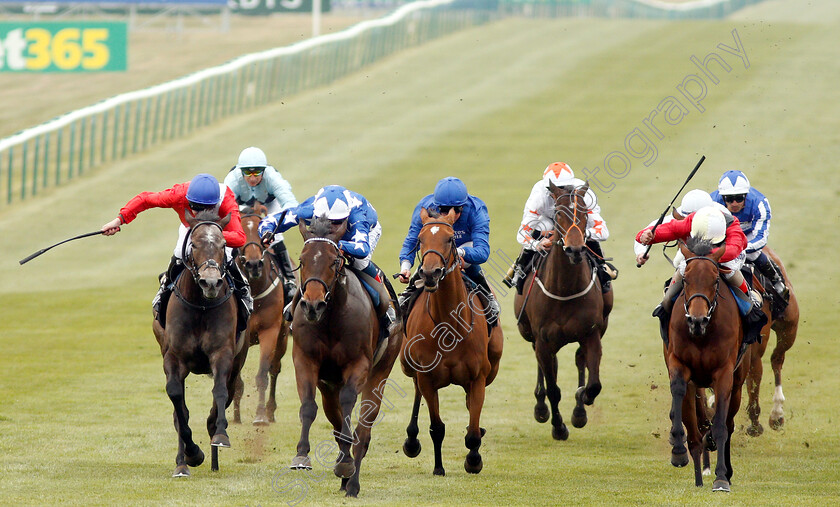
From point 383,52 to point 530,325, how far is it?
27.6 meters

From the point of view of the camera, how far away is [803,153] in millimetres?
27016

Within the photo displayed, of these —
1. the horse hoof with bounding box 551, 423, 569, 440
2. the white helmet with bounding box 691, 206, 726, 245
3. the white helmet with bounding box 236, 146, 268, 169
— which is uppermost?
the white helmet with bounding box 691, 206, 726, 245

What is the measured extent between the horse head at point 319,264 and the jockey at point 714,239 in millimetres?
2429

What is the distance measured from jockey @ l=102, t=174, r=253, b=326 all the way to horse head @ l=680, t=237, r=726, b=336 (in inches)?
132

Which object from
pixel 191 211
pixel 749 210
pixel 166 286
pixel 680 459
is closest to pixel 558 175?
pixel 749 210

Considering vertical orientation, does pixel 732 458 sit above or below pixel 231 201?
below

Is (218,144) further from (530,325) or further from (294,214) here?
(294,214)

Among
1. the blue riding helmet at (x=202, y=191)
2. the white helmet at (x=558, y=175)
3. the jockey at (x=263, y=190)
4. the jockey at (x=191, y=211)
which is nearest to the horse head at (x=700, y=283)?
the white helmet at (x=558, y=175)

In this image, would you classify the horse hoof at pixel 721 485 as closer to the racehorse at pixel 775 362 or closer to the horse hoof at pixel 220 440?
the racehorse at pixel 775 362

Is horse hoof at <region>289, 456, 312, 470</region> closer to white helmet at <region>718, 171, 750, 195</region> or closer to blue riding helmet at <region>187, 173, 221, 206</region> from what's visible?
blue riding helmet at <region>187, 173, 221, 206</region>

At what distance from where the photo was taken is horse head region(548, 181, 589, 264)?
10.4 m

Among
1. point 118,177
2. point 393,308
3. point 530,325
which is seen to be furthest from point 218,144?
point 393,308

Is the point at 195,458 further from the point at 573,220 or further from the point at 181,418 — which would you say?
the point at 573,220

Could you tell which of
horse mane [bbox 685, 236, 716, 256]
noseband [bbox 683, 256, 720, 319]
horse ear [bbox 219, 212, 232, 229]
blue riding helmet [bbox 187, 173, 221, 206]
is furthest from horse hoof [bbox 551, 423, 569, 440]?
blue riding helmet [bbox 187, 173, 221, 206]
